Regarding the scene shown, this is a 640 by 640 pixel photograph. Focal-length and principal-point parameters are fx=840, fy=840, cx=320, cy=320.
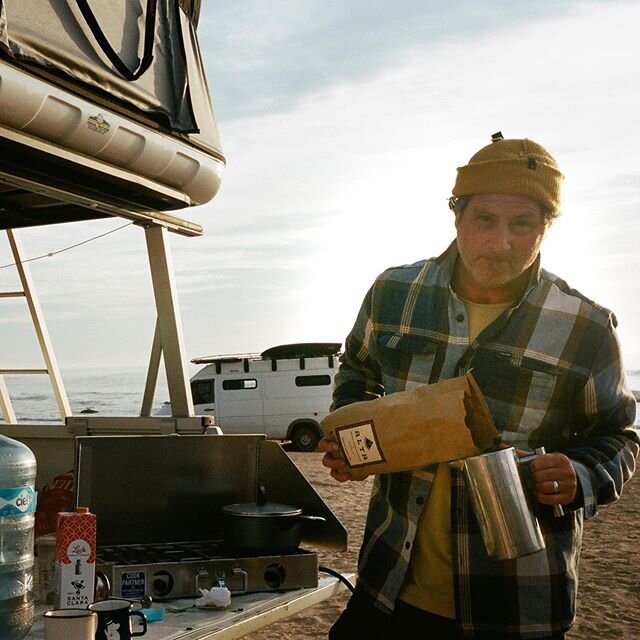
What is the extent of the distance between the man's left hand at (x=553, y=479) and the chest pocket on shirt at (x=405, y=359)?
420 mm

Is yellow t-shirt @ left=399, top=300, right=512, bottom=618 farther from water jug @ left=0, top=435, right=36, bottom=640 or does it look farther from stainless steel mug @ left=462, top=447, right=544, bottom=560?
water jug @ left=0, top=435, right=36, bottom=640

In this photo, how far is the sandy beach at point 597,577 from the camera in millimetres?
6273

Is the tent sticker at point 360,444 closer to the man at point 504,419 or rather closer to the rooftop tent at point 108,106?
the man at point 504,419

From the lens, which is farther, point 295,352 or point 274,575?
point 295,352

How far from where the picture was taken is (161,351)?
11.8ft

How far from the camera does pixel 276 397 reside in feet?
70.9

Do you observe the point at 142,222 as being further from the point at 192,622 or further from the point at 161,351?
the point at 192,622

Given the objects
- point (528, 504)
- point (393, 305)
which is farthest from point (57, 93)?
point (528, 504)

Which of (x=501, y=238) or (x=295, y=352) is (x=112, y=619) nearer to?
(x=501, y=238)

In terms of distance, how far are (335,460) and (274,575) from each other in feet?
1.78

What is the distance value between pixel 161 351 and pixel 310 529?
1226 millimetres

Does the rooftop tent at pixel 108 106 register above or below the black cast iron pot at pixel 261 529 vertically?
above

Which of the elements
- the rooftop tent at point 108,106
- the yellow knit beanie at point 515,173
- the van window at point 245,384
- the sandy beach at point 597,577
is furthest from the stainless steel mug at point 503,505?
the van window at point 245,384

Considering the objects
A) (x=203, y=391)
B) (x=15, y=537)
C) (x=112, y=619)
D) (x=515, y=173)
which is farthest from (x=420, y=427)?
(x=203, y=391)
